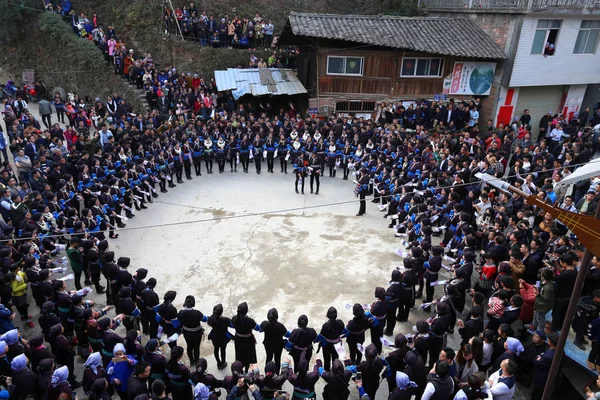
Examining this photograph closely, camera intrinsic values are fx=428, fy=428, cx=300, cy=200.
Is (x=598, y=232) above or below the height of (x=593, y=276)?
above

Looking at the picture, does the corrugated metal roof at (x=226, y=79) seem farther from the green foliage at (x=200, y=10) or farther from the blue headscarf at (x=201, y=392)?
the blue headscarf at (x=201, y=392)

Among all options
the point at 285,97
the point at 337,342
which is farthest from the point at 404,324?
the point at 285,97

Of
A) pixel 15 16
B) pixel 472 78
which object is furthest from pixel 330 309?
pixel 15 16

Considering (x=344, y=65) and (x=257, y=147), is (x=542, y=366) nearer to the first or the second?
(x=257, y=147)

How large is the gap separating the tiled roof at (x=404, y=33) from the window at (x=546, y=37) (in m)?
1.40

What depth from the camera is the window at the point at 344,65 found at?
61.7 feet

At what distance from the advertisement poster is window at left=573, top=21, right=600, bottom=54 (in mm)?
3723

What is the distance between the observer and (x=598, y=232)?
12.3 ft

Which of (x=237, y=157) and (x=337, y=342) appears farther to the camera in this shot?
(x=237, y=157)

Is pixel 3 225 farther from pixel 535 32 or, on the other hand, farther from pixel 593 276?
pixel 535 32

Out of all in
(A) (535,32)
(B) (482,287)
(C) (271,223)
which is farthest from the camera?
(A) (535,32)

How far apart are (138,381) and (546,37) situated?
64.6 feet

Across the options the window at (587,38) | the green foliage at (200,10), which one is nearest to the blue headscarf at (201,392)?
the green foliage at (200,10)

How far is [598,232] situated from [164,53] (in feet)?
71.2
